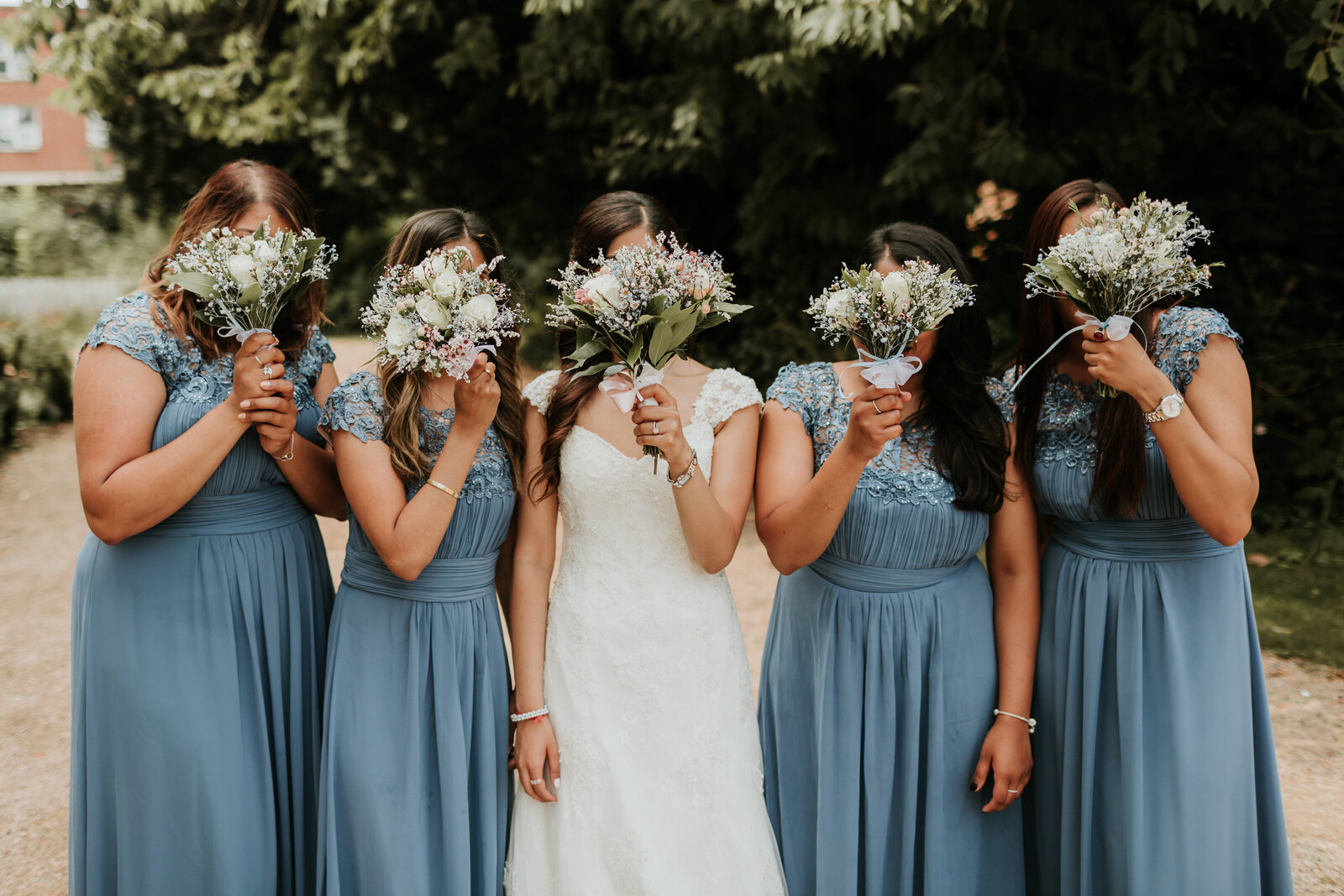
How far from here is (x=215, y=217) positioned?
3029 mm

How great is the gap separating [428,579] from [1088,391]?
211 centimetres

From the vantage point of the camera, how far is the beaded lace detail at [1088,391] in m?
2.84

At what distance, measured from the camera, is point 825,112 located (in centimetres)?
895

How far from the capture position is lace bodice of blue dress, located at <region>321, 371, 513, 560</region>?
2.85m

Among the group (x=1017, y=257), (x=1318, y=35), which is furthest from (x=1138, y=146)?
(x=1318, y=35)

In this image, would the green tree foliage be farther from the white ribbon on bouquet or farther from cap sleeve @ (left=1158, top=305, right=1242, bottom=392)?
the white ribbon on bouquet

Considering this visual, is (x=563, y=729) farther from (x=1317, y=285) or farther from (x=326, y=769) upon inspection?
(x=1317, y=285)

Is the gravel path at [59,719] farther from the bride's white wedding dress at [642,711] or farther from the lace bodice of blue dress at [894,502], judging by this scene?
the bride's white wedding dress at [642,711]

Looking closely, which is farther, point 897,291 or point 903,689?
point 903,689

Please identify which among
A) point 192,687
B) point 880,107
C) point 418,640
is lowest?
point 192,687

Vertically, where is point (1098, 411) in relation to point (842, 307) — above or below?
below

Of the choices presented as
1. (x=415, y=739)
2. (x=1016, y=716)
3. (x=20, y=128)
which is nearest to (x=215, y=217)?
(x=415, y=739)

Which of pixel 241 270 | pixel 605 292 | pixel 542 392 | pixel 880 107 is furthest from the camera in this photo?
pixel 880 107

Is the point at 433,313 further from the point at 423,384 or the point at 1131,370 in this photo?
the point at 1131,370
